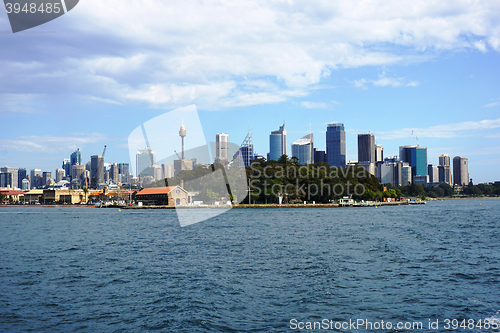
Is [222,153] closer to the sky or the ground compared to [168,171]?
closer to the sky

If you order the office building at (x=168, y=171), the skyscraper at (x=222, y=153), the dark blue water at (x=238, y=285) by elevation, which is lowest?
the dark blue water at (x=238, y=285)

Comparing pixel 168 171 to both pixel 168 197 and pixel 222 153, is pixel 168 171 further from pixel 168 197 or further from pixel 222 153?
pixel 168 197

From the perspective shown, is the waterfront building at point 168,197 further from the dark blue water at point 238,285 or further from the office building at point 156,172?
the dark blue water at point 238,285

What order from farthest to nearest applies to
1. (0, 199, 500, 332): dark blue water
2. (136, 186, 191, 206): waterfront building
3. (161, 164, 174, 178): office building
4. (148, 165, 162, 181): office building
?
1. (148, 165, 162, 181): office building
2. (161, 164, 174, 178): office building
3. (136, 186, 191, 206): waterfront building
4. (0, 199, 500, 332): dark blue water

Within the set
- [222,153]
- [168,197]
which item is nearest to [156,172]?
[222,153]

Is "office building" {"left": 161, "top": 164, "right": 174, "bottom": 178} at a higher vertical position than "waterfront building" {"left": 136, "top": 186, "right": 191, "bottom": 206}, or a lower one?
higher

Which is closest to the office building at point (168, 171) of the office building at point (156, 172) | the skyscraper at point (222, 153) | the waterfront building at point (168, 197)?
the office building at point (156, 172)

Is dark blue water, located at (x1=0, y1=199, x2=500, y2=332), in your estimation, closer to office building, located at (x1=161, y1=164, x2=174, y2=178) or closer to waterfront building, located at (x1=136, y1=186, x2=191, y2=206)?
waterfront building, located at (x1=136, y1=186, x2=191, y2=206)

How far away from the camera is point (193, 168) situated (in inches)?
4596

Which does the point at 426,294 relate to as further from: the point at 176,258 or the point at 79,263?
the point at 79,263

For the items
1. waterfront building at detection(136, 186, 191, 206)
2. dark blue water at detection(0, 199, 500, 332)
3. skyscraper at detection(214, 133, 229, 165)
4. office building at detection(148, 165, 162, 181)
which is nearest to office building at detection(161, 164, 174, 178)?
office building at detection(148, 165, 162, 181)

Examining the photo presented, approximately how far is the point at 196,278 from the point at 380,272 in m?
7.72

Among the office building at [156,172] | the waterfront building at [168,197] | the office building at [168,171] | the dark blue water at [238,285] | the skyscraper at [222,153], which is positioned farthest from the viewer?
the office building at [156,172]

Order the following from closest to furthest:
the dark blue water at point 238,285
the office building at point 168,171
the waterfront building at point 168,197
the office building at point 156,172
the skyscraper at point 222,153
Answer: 1. the dark blue water at point 238,285
2. the waterfront building at point 168,197
3. the office building at point 168,171
4. the skyscraper at point 222,153
5. the office building at point 156,172
